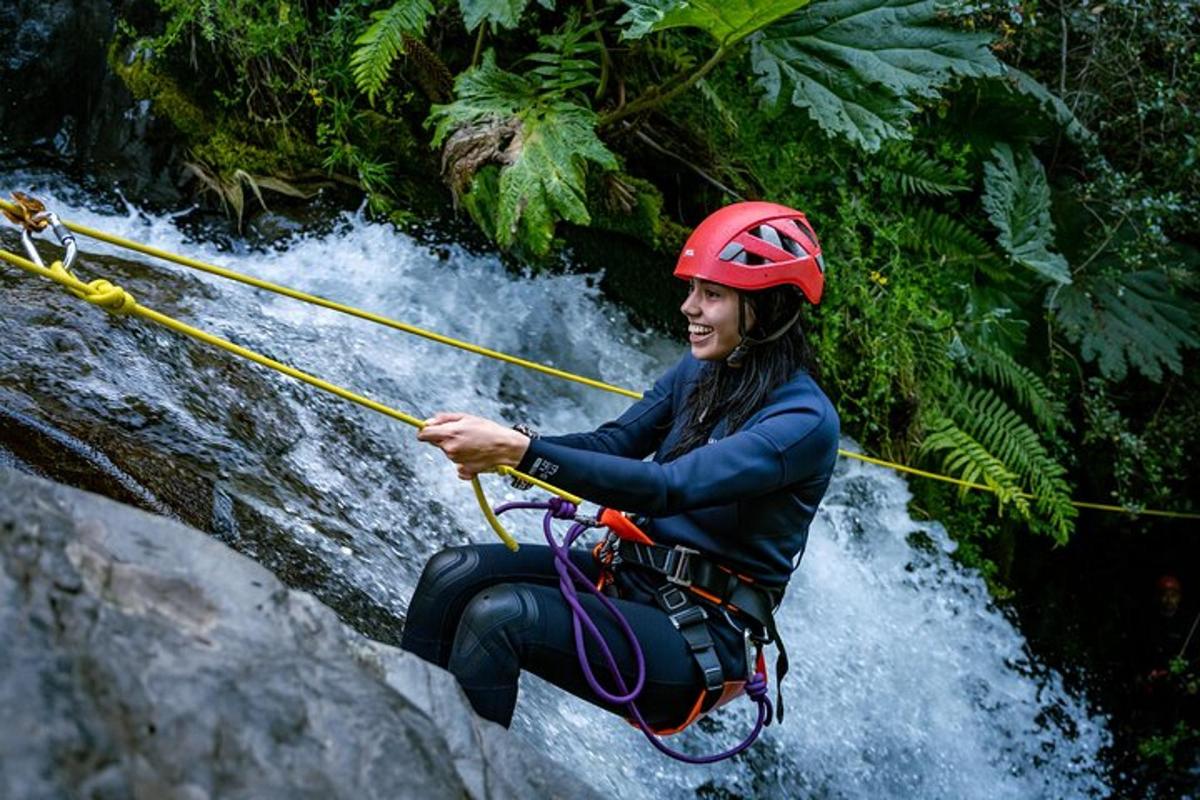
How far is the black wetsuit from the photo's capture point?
2625 mm

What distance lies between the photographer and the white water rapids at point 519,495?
3918mm

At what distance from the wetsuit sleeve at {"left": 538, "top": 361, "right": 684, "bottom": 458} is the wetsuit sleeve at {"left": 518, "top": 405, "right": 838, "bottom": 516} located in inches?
20.5

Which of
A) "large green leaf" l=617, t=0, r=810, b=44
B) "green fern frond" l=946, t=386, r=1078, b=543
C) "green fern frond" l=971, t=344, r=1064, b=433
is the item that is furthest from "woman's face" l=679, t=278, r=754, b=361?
"green fern frond" l=971, t=344, r=1064, b=433

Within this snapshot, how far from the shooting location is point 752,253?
2.92m

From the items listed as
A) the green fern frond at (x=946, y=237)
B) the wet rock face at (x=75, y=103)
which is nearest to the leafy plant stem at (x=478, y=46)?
the wet rock face at (x=75, y=103)

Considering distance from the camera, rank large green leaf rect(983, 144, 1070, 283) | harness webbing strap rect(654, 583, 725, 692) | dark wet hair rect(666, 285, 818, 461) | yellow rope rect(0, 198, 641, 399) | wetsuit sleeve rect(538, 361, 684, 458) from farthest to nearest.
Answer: large green leaf rect(983, 144, 1070, 283)
wetsuit sleeve rect(538, 361, 684, 458)
yellow rope rect(0, 198, 641, 399)
dark wet hair rect(666, 285, 818, 461)
harness webbing strap rect(654, 583, 725, 692)

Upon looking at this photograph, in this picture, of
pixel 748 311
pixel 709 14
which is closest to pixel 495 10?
pixel 709 14

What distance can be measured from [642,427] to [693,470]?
657 millimetres

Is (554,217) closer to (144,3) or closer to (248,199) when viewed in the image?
(248,199)

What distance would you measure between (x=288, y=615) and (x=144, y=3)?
4.54m

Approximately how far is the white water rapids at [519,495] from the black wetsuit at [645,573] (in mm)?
823

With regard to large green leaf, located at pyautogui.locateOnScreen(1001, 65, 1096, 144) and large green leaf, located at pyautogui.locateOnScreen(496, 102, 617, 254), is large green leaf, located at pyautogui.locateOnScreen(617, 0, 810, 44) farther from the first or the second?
large green leaf, located at pyautogui.locateOnScreen(1001, 65, 1096, 144)

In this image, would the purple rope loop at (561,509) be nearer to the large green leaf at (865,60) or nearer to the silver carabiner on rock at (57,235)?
the silver carabiner on rock at (57,235)

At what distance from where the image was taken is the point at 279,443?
13.5ft
